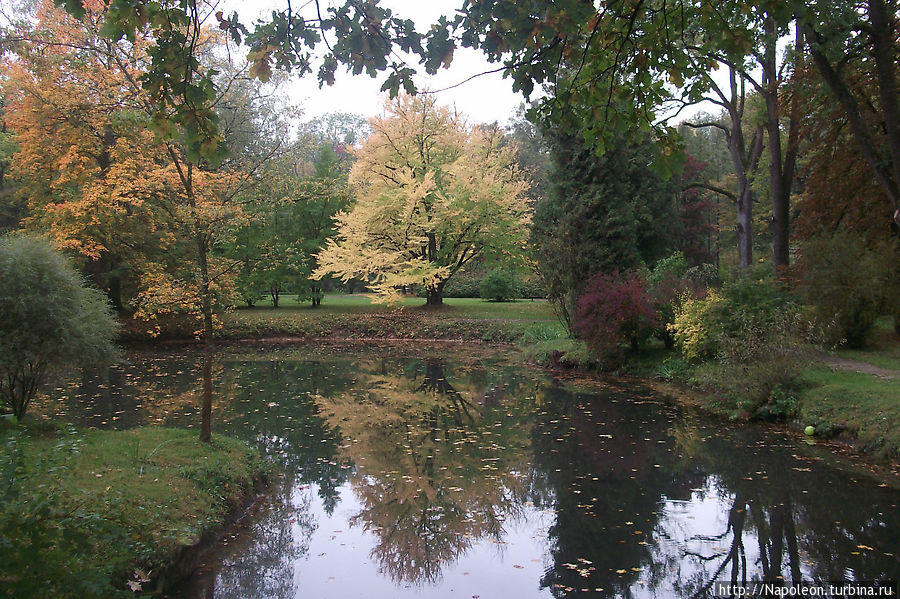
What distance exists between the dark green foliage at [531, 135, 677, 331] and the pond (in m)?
10.5

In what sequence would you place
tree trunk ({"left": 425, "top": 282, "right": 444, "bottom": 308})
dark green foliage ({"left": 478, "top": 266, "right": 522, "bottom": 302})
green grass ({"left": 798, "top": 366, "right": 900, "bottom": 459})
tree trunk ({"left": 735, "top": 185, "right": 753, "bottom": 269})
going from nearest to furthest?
green grass ({"left": 798, "top": 366, "right": 900, "bottom": 459})
tree trunk ({"left": 735, "top": 185, "right": 753, "bottom": 269})
tree trunk ({"left": 425, "top": 282, "right": 444, "bottom": 308})
dark green foliage ({"left": 478, "top": 266, "right": 522, "bottom": 302})

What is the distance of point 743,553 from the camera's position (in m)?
5.52

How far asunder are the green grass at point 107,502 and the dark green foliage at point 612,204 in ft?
50.2

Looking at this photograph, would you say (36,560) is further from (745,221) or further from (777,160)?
(745,221)

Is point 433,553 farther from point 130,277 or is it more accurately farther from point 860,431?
point 130,277

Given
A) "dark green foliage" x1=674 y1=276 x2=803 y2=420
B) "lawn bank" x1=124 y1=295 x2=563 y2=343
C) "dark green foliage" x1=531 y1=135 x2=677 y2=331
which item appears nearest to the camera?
"dark green foliage" x1=674 y1=276 x2=803 y2=420

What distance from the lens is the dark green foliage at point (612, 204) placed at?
73.6 feet

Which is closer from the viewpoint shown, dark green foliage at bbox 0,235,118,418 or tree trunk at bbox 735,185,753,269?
dark green foliage at bbox 0,235,118,418

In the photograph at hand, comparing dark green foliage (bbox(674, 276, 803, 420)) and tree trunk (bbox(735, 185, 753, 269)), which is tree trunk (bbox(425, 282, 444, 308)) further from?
dark green foliage (bbox(674, 276, 803, 420))

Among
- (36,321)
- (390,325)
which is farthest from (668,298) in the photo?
(36,321)

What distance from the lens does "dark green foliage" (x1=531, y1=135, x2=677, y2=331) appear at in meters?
22.4

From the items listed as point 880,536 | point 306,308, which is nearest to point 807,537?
point 880,536

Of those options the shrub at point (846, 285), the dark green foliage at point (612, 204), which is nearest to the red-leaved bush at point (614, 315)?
the shrub at point (846, 285)

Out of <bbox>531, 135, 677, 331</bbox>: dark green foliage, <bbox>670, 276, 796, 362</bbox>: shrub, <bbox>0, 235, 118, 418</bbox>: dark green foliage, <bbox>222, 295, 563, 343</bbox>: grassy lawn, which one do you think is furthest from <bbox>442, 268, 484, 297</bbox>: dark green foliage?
<bbox>0, 235, 118, 418</bbox>: dark green foliage
